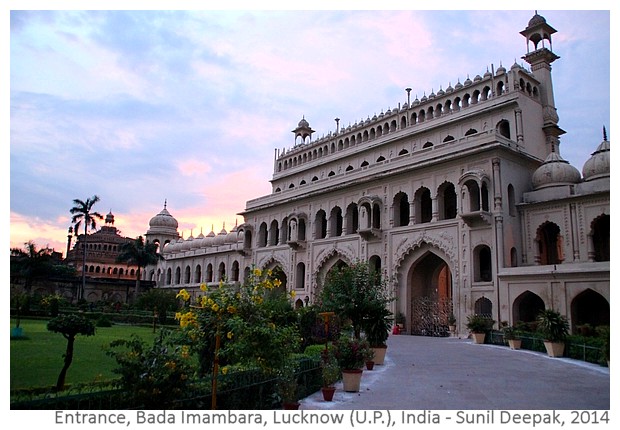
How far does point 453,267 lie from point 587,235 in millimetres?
6614

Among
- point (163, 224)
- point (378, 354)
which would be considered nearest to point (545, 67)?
point (378, 354)

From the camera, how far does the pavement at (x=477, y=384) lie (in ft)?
31.7

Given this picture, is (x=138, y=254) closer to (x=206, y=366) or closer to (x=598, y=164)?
(x=598, y=164)

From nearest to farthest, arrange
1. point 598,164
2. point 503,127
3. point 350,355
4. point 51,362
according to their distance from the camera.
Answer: point 350,355 < point 51,362 < point 598,164 < point 503,127

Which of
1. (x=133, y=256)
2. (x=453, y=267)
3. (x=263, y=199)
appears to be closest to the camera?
(x=453, y=267)

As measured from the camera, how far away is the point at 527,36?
3297cm

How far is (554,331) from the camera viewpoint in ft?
57.5

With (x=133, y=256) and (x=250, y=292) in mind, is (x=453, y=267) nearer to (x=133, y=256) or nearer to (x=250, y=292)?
(x=250, y=292)

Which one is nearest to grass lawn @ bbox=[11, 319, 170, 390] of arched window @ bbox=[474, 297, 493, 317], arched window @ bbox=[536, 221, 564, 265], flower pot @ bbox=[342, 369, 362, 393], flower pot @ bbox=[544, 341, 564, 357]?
flower pot @ bbox=[342, 369, 362, 393]

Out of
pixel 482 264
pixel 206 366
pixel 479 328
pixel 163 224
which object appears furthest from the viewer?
pixel 163 224

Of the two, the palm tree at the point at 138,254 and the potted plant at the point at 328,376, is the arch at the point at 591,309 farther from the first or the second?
the palm tree at the point at 138,254

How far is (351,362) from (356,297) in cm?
546

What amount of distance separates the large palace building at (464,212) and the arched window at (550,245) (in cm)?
7
